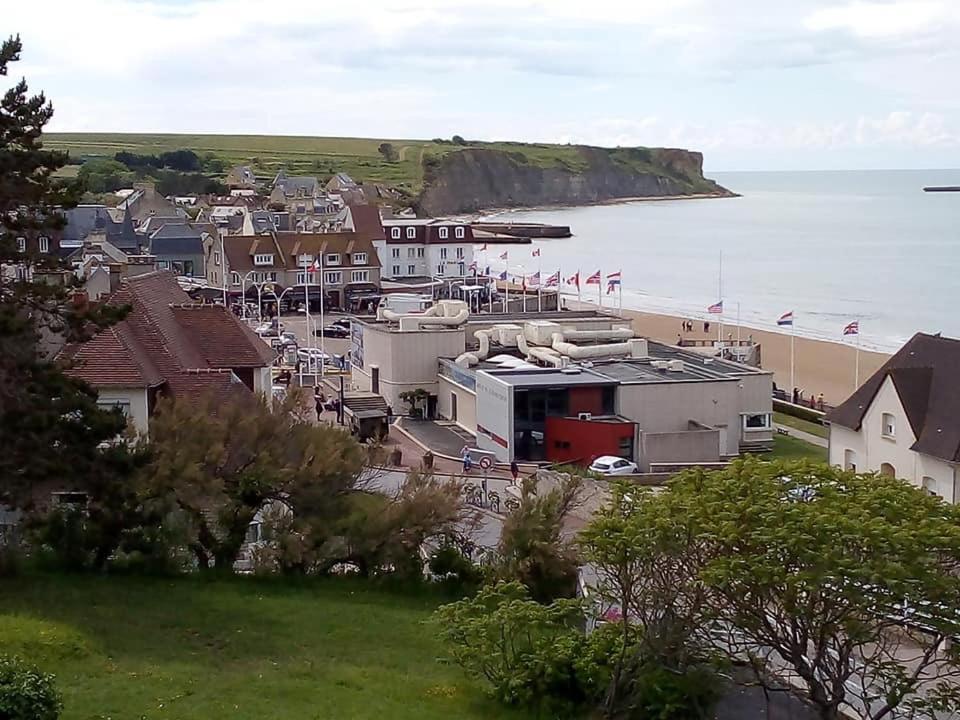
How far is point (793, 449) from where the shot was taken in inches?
1587

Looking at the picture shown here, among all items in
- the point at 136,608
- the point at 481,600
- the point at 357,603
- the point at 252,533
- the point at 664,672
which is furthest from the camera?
the point at 252,533

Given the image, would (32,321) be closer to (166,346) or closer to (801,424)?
(166,346)

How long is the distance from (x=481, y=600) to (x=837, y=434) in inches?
689

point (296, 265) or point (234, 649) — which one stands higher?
point (234, 649)

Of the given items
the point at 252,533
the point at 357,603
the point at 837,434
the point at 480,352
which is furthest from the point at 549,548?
the point at 480,352

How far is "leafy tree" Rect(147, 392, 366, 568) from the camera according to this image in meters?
20.0

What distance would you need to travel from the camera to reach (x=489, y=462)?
123 ft

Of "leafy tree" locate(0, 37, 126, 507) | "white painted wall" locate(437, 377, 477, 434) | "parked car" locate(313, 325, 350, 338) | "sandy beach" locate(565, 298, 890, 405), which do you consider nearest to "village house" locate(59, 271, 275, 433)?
"leafy tree" locate(0, 37, 126, 507)

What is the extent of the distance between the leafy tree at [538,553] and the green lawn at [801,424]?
84.7 ft

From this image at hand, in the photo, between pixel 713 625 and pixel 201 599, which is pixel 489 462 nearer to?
pixel 201 599

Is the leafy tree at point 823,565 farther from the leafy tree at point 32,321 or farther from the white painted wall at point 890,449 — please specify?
the white painted wall at point 890,449

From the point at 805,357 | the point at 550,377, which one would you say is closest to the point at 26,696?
the point at 550,377

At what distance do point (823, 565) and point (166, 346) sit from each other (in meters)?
16.5

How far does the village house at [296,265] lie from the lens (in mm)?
81625
